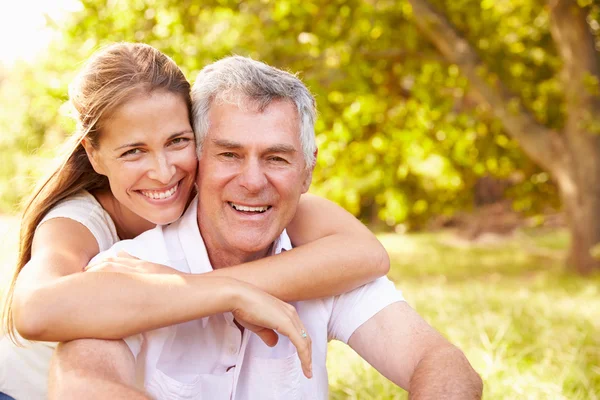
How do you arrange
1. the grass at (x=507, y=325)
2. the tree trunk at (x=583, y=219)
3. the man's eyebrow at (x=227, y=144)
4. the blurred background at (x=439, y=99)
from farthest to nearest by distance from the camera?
the tree trunk at (x=583, y=219)
the blurred background at (x=439, y=99)
the grass at (x=507, y=325)
the man's eyebrow at (x=227, y=144)

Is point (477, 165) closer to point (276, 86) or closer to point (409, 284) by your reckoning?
point (409, 284)

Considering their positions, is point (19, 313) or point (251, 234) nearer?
point (19, 313)

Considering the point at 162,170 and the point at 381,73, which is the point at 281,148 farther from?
the point at 381,73

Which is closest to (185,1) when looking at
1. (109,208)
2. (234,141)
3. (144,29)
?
(144,29)

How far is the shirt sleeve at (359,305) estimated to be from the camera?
257 centimetres

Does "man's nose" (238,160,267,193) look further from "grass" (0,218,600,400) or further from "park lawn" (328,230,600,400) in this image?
"park lawn" (328,230,600,400)

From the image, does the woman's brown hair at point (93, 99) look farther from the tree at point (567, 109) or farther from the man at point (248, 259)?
the tree at point (567, 109)

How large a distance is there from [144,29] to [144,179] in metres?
4.60

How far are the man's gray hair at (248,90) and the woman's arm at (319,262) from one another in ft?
0.88

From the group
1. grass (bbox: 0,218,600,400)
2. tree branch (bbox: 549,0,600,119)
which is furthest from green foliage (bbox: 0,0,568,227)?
grass (bbox: 0,218,600,400)

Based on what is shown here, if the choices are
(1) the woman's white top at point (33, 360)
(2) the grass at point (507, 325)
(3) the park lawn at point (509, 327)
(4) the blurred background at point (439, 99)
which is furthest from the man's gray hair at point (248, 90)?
Answer: (4) the blurred background at point (439, 99)

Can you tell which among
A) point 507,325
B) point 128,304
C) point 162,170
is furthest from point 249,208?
point 507,325

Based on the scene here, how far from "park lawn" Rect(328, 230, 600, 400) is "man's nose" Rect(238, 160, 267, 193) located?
5.76 ft

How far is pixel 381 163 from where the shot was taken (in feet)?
27.8
